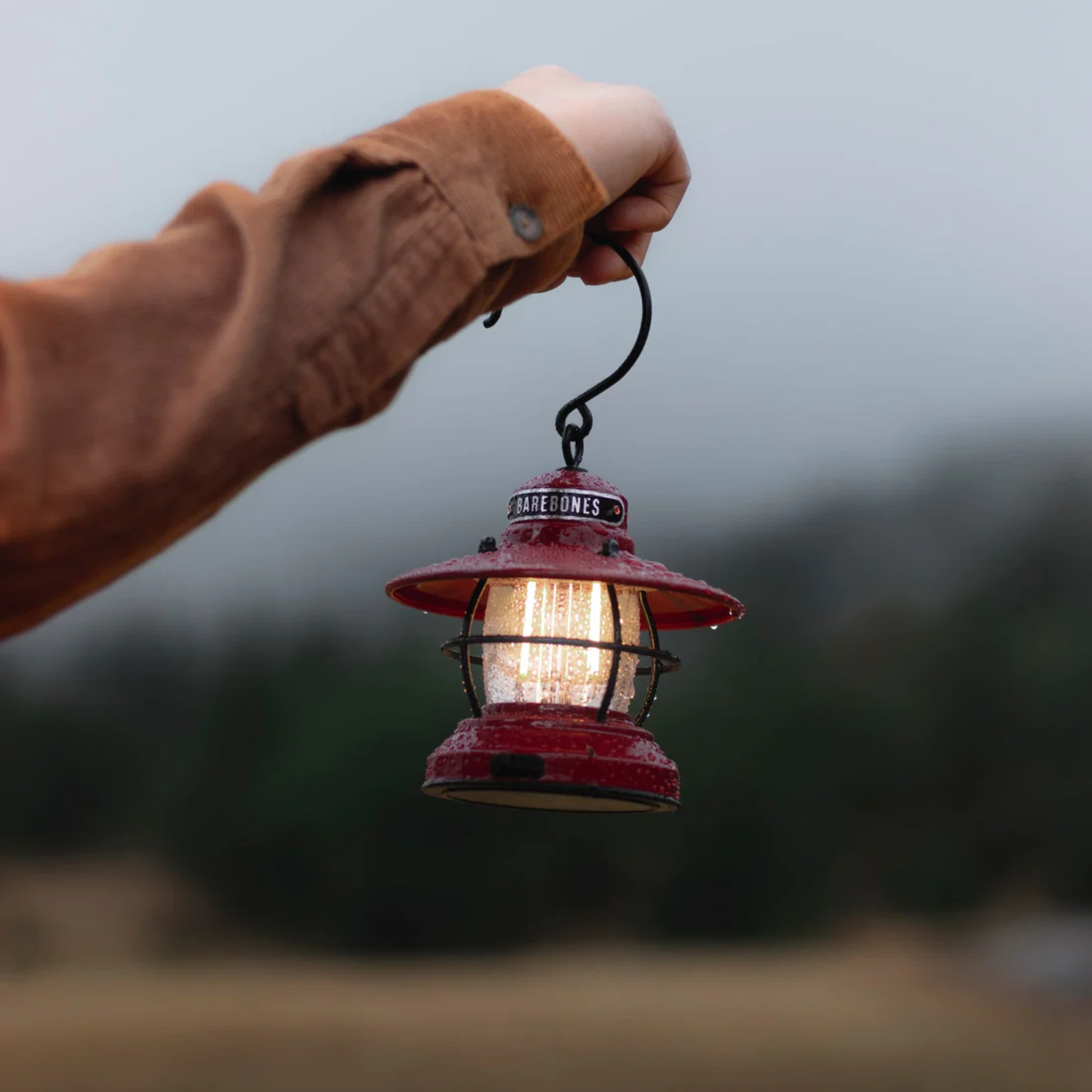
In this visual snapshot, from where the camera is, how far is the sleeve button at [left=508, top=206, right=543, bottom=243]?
500 mm

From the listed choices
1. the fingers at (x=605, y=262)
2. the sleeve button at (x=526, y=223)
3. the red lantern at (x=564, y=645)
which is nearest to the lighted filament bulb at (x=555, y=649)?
the red lantern at (x=564, y=645)

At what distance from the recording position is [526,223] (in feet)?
1.65

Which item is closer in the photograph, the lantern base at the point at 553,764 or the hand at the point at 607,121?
the hand at the point at 607,121

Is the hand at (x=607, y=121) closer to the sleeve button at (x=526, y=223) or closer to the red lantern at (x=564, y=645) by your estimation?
the sleeve button at (x=526, y=223)

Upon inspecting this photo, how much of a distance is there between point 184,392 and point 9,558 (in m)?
0.07

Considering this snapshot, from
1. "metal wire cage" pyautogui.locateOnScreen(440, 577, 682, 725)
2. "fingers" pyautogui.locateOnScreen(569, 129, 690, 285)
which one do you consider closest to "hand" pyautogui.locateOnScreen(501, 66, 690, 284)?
"fingers" pyautogui.locateOnScreen(569, 129, 690, 285)

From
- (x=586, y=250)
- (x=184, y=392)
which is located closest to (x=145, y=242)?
(x=184, y=392)

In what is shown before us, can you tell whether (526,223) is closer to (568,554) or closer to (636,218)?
(636,218)

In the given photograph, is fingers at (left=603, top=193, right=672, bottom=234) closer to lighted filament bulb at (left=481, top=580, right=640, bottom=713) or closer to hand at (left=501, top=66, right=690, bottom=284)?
hand at (left=501, top=66, right=690, bottom=284)

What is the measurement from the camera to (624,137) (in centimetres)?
59

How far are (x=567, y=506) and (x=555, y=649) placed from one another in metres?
0.10

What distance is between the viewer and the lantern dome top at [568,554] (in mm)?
918

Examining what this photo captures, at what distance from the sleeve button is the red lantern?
33 centimetres

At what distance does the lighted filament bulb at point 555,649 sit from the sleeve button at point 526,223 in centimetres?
49
